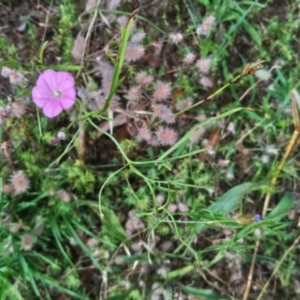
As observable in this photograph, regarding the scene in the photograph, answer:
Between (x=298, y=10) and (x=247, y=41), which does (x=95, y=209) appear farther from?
(x=298, y=10)

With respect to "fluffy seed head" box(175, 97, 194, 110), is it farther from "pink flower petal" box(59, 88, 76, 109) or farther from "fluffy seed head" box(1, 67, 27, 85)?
"fluffy seed head" box(1, 67, 27, 85)

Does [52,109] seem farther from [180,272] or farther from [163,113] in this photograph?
[180,272]

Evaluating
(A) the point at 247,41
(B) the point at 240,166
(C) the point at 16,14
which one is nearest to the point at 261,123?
(B) the point at 240,166

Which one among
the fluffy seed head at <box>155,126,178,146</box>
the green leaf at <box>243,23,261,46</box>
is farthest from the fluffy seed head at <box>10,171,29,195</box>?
the green leaf at <box>243,23,261,46</box>

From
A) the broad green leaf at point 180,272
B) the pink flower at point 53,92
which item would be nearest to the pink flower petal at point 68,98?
the pink flower at point 53,92

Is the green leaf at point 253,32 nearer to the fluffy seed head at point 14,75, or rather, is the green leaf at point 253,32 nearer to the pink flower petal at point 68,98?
the pink flower petal at point 68,98

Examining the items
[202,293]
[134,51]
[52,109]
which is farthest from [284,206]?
[52,109]

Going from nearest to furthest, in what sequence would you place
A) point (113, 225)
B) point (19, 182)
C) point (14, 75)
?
point (14, 75)
point (19, 182)
point (113, 225)
